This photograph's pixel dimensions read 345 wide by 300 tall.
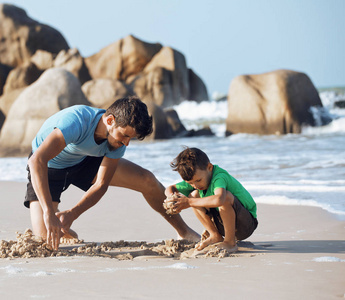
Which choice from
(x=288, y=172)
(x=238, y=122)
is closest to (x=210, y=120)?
(x=238, y=122)

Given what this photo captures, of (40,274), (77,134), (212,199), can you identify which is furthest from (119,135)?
(40,274)

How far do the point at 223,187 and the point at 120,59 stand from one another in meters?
26.6

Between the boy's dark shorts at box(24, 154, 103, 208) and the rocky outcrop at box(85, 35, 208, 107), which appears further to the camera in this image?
the rocky outcrop at box(85, 35, 208, 107)

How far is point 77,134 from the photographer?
356 cm

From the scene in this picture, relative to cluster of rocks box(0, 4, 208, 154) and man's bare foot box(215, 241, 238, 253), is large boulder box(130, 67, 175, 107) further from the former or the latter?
man's bare foot box(215, 241, 238, 253)

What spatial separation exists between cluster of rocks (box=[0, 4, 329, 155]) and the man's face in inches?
352

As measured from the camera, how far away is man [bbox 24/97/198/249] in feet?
11.3

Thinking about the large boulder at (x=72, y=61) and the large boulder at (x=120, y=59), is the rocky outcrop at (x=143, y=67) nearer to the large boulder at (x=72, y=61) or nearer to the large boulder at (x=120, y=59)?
A: the large boulder at (x=120, y=59)

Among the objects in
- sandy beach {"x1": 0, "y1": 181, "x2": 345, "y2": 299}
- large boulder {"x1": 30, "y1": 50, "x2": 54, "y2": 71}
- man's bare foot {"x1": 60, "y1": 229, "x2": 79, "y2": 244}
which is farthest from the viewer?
large boulder {"x1": 30, "y1": 50, "x2": 54, "y2": 71}

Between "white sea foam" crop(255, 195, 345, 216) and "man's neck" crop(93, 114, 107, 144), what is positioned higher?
"man's neck" crop(93, 114, 107, 144)

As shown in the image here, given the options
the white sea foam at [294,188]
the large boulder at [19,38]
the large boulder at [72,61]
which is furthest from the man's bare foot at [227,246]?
the large boulder at [19,38]

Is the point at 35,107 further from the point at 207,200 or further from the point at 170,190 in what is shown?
the point at 207,200

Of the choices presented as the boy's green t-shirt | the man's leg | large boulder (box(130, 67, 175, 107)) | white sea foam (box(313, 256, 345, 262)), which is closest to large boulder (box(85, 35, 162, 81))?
large boulder (box(130, 67, 175, 107))

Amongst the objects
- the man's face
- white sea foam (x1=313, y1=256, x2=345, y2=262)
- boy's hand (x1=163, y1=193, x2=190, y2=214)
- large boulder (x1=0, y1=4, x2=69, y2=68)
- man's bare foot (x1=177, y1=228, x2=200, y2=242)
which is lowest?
man's bare foot (x1=177, y1=228, x2=200, y2=242)
